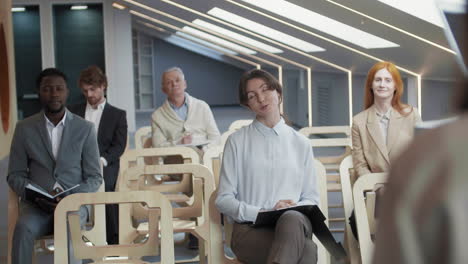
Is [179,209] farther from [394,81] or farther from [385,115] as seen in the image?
[394,81]

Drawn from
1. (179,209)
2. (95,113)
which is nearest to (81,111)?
(95,113)

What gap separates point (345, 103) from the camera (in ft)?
39.8

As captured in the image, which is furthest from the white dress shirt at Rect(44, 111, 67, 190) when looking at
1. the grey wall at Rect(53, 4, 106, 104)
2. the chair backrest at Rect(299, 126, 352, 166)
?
the grey wall at Rect(53, 4, 106, 104)

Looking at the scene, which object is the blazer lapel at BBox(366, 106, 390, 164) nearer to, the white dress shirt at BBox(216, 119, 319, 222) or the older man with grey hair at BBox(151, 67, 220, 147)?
the white dress shirt at BBox(216, 119, 319, 222)

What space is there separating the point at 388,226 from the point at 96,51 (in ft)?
47.2

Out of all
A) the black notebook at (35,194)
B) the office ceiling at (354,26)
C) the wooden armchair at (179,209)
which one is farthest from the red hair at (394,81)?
the black notebook at (35,194)

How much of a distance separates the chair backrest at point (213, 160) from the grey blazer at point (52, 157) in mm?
874

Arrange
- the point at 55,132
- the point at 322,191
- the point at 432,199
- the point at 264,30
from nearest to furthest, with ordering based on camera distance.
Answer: the point at 432,199, the point at 322,191, the point at 55,132, the point at 264,30

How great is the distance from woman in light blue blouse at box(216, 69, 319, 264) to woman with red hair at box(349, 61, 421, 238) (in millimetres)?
1043

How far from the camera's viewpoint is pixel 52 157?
176 inches

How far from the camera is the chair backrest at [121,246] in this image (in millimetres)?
3307

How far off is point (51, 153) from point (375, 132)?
2.13 metres

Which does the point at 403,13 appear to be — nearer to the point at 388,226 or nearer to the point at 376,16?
the point at 376,16

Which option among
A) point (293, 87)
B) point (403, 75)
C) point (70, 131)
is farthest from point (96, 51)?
point (70, 131)
